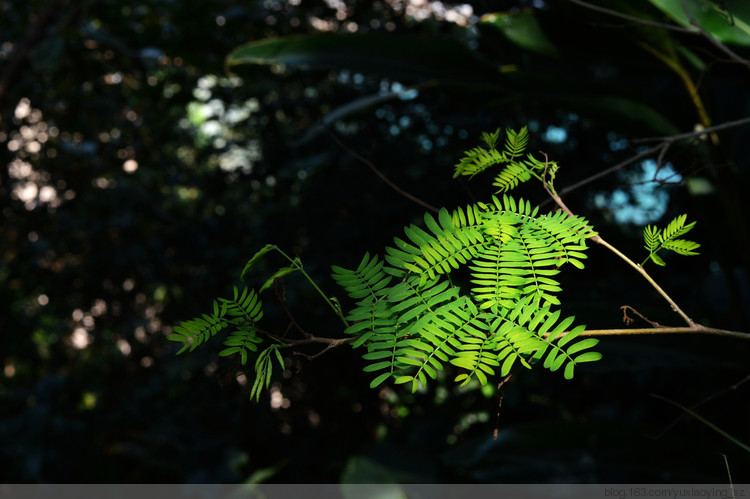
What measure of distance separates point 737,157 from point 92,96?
99.9 inches

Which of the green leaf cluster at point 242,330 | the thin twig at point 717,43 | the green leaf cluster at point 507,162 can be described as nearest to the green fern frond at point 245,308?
the green leaf cluster at point 242,330

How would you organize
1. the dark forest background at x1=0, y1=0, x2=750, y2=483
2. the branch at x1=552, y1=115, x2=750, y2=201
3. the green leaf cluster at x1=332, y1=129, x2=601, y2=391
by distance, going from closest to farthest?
the green leaf cluster at x1=332, y1=129, x2=601, y2=391
the branch at x1=552, y1=115, x2=750, y2=201
the dark forest background at x1=0, y1=0, x2=750, y2=483

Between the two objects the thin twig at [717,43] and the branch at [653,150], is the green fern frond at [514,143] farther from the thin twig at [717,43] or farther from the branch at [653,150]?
the thin twig at [717,43]

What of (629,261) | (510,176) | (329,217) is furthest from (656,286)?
(329,217)

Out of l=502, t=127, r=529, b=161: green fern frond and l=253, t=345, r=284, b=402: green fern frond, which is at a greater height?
l=502, t=127, r=529, b=161: green fern frond

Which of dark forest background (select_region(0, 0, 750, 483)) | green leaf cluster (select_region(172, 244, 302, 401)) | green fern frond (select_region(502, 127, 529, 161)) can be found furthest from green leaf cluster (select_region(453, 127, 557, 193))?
dark forest background (select_region(0, 0, 750, 483))

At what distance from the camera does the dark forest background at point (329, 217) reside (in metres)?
1.02

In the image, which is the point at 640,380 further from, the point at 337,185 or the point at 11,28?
the point at 11,28

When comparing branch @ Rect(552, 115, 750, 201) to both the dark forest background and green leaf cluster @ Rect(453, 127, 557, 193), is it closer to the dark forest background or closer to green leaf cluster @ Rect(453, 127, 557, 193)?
green leaf cluster @ Rect(453, 127, 557, 193)

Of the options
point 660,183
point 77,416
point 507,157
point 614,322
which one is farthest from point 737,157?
point 77,416

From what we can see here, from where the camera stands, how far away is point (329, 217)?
2008 millimetres

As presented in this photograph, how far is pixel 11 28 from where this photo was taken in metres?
2.50

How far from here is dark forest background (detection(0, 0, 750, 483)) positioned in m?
1.02

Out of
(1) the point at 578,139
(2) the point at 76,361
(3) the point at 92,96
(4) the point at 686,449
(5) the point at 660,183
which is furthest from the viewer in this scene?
(2) the point at 76,361
